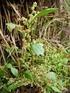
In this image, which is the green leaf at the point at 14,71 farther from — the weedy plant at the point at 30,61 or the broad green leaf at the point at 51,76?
the broad green leaf at the point at 51,76

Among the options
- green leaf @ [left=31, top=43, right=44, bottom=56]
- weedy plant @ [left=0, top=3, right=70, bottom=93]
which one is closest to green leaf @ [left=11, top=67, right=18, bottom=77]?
weedy plant @ [left=0, top=3, right=70, bottom=93]

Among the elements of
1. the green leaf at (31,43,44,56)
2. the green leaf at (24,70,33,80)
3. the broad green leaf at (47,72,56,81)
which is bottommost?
the broad green leaf at (47,72,56,81)

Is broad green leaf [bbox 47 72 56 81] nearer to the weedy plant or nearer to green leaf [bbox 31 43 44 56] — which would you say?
A: the weedy plant

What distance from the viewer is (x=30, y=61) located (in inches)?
55.5

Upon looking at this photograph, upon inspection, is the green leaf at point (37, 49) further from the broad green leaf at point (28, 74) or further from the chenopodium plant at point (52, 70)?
the broad green leaf at point (28, 74)

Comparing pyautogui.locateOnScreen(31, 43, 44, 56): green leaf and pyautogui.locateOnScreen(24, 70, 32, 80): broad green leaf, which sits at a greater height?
pyautogui.locateOnScreen(31, 43, 44, 56): green leaf

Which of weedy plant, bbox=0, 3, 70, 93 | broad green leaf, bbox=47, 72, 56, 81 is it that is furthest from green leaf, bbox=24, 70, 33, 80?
broad green leaf, bbox=47, 72, 56, 81

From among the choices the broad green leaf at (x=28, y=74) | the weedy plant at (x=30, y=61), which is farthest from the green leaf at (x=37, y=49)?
the broad green leaf at (x=28, y=74)

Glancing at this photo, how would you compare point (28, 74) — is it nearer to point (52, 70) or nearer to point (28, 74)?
point (28, 74)

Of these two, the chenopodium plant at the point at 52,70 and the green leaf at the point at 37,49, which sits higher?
the green leaf at the point at 37,49

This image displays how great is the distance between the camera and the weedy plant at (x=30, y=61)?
4.44 ft

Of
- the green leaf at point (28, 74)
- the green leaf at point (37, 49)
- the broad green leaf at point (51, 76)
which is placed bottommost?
the broad green leaf at point (51, 76)

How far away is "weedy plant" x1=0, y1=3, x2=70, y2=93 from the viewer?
135 centimetres

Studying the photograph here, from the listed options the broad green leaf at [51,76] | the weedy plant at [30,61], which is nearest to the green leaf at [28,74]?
the weedy plant at [30,61]
